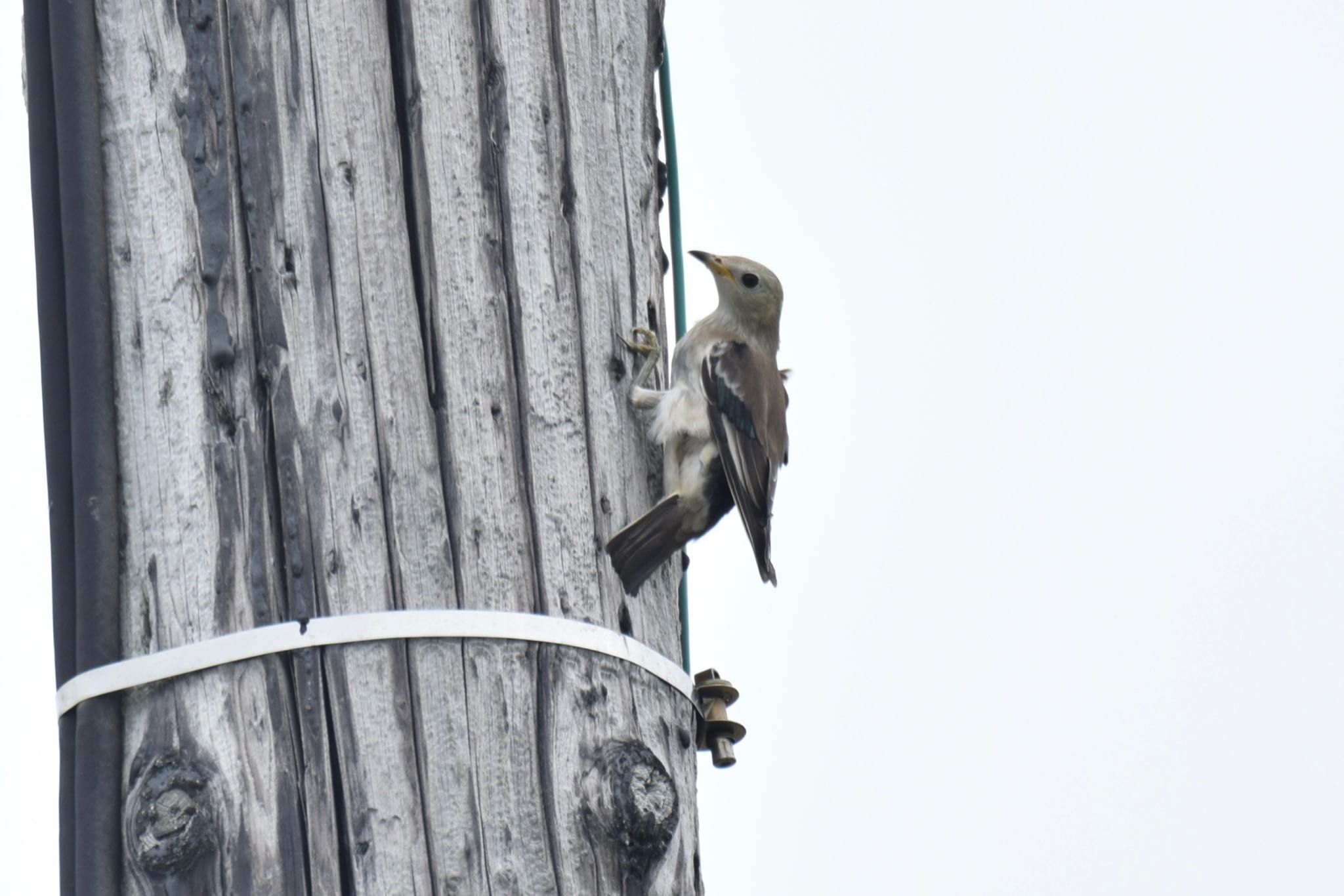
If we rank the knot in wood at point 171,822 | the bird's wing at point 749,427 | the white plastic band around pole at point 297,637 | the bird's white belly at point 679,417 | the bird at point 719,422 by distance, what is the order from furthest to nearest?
1. the bird's wing at point 749,427
2. the bird's white belly at point 679,417
3. the bird at point 719,422
4. the white plastic band around pole at point 297,637
5. the knot in wood at point 171,822

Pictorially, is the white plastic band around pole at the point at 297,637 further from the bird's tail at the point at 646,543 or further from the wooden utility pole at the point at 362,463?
the bird's tail at the point at 646,543

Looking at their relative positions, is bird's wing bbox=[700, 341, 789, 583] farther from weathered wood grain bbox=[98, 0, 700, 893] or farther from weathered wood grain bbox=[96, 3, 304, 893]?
weathered wood grain bbox=[96, 3, 304, 893]

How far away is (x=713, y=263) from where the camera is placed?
22.9 ft

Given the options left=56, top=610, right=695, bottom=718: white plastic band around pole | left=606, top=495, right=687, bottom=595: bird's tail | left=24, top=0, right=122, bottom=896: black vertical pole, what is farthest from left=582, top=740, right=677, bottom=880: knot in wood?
left=24, top=0, right=122, bottom=896: black vertical pole

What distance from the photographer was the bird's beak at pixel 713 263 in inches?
274

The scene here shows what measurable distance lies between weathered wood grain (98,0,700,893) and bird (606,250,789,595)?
185 millimetres

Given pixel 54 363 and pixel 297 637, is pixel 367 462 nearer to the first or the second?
pixel 297 637

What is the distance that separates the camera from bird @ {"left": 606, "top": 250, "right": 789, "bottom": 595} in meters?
3.74

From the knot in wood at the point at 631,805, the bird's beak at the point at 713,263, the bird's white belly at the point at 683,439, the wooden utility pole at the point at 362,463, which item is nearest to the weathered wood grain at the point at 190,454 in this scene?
the wooden utility pole at the point at 362,463

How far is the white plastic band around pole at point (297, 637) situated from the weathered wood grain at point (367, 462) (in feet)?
0.08

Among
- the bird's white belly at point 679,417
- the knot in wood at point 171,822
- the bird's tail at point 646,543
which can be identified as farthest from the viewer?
the bird's white belly at point 679,417

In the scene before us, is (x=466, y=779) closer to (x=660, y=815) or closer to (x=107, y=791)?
(x=660, y=815)

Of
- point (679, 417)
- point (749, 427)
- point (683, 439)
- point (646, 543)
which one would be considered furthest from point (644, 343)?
point (749, 427)

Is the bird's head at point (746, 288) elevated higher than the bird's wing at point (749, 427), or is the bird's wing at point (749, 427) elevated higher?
the bird's head at point (746, 288)
